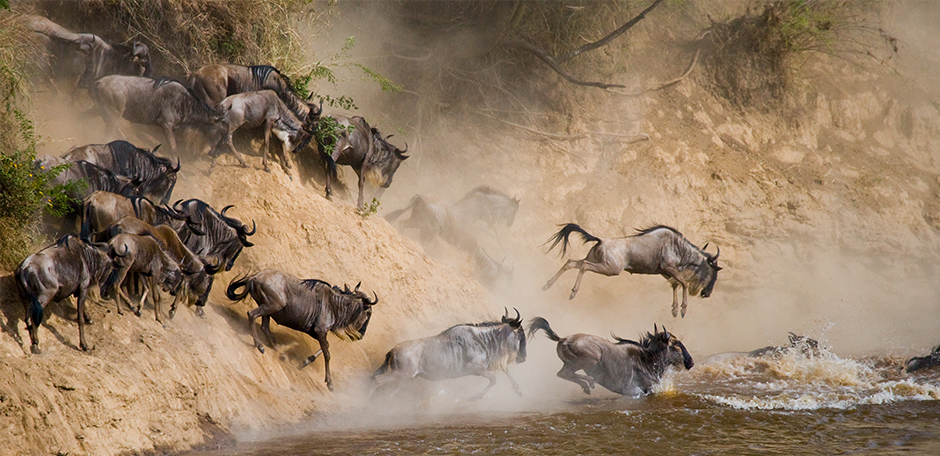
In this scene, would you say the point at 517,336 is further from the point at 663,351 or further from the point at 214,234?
the point at 214,234

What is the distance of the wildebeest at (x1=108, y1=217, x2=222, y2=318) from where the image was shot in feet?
24.7

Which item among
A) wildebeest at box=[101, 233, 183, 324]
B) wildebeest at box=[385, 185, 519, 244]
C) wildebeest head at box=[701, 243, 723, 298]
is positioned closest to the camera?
wildebeest at box=[101, 233, 183, 324]

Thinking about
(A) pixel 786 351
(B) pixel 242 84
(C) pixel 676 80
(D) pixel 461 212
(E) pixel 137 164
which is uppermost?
(C) pixel 676 80

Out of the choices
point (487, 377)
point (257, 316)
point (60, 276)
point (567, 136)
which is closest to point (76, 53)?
point (257, 316)

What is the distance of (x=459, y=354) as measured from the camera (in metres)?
9.16

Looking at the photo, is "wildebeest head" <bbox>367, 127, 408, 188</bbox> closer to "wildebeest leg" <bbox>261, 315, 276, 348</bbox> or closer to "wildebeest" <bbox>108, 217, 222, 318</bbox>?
"wildebeest leg" <bbox>261, 315, 276, 348</bbox>

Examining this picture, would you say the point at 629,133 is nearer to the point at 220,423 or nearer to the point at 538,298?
the point at 538,298

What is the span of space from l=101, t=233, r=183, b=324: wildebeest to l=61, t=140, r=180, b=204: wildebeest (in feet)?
4.78

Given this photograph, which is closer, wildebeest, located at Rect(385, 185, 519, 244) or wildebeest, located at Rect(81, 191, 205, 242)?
wildebeest, located at Rect(81, 191, 205, 242)

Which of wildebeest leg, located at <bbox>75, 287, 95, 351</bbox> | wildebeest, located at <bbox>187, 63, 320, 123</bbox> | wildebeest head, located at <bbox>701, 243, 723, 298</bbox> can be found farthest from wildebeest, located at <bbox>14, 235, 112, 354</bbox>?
wildebeest head, located at <bbox>701, 243, 723, 298</bbox>

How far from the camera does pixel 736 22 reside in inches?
797

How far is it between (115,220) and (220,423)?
2.39 meters

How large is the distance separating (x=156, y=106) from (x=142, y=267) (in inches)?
128

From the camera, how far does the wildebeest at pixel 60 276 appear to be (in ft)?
20.1
